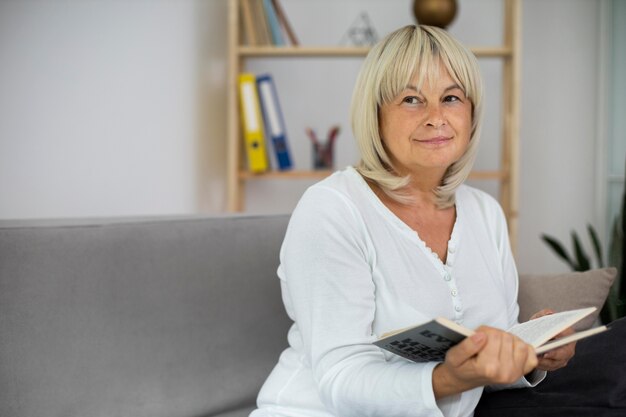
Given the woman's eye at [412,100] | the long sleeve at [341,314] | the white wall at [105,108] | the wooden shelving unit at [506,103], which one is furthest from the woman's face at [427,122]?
the wooden shelving unit at [506,103]

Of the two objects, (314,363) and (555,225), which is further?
(555,225)

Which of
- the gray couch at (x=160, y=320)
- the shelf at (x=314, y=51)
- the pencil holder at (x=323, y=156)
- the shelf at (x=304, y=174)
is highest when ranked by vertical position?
the shelf at (x=314, y=51)

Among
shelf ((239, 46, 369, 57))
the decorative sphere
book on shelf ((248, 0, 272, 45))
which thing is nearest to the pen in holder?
shelf ((239, 46, 369, 57))

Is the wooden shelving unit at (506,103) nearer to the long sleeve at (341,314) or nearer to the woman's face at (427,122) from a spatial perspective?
the woman's face at (427,122)

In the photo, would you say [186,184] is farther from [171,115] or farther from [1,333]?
[1,333]

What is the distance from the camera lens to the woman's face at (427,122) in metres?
1.33

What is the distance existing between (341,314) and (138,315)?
19.0 inches

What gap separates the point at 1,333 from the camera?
132 cm

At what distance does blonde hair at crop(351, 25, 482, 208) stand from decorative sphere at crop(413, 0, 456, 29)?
1588 mm

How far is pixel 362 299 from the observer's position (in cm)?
119

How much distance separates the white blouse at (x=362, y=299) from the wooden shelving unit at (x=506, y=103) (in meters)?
1.59

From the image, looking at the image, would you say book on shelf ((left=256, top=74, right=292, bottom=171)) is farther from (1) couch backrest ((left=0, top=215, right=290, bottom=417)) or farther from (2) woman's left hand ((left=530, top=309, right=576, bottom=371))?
(2) woman's left hand ((left=530, top=309, right=576, bottom=371))

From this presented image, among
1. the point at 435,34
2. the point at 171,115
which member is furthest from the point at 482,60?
the point at 435,34

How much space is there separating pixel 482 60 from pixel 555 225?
76 centimetres
